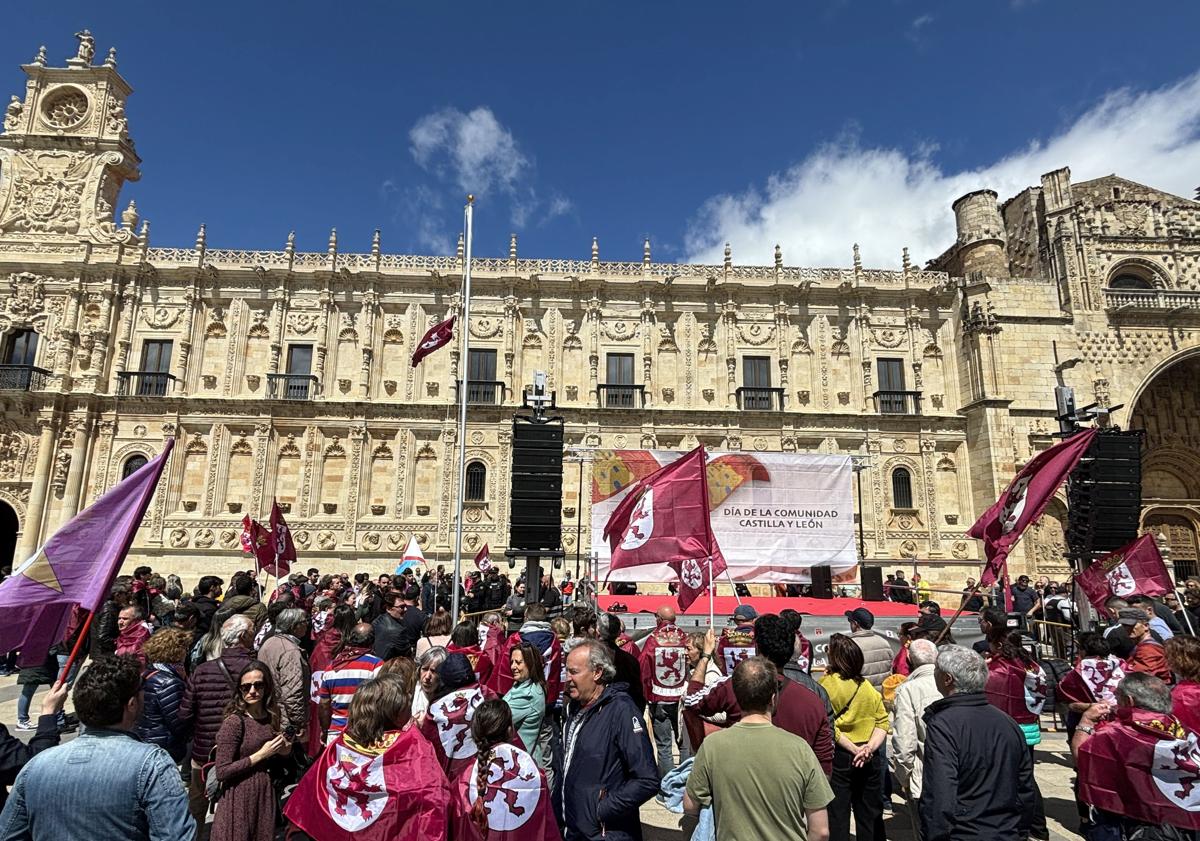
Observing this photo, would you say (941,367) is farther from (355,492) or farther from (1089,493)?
(355,492)

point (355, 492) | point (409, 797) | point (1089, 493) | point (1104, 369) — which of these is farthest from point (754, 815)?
point (1104, 369)

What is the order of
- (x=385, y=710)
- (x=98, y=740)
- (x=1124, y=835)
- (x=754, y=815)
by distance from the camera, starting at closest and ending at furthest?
1. (x=98, y=740)
2. (x=754, y=815)
3. (x=385, y=710)
4. (x=1124, y=835)

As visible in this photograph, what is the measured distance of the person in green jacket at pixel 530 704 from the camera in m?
4.57

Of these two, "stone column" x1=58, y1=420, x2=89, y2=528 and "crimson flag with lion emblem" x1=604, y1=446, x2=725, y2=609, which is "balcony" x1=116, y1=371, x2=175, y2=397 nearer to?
"stone column" x1=58, y1=420, x2=89, y2=528

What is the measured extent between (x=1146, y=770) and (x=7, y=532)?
118 feet

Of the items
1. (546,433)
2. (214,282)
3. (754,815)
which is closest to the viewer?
(754,815)

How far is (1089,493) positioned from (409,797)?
14799 mm

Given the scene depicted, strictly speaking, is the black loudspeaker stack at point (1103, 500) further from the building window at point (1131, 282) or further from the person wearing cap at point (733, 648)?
the building window at point (1131, 282)

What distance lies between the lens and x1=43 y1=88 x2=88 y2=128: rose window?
2825 centimetres

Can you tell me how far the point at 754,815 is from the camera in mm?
3162

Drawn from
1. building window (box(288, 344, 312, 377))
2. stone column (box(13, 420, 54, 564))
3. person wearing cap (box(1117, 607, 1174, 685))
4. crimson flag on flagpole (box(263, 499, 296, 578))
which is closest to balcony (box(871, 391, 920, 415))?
person wearing cap (box(1117, 607, 1174, 685))

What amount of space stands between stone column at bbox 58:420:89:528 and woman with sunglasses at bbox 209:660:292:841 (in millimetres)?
26800

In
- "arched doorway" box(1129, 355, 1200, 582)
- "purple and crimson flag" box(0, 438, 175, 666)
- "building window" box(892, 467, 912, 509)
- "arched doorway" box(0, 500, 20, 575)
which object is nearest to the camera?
"purple and crimson flag" box(0, 438, 175, 666)

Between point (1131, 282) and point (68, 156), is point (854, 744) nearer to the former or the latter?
point (1131, 282)
